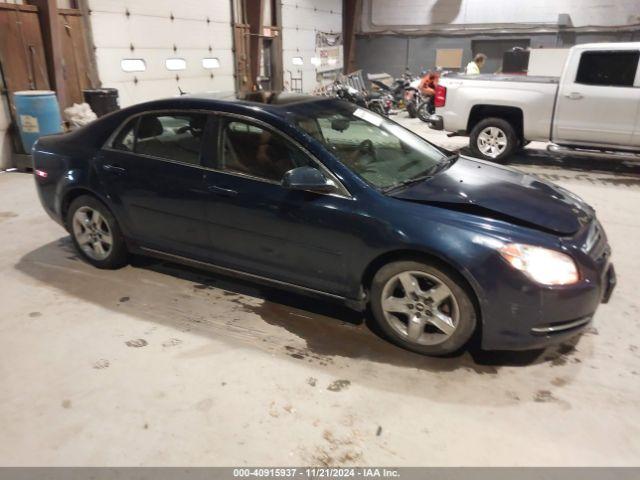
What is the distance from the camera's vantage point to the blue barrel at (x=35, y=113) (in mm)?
7371

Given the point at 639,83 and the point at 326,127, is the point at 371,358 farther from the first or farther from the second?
the point at 639,83

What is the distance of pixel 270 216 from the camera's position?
123 inches

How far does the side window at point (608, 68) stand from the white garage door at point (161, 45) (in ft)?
25.9

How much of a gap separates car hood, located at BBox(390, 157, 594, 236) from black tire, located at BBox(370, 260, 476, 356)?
39 centimetres

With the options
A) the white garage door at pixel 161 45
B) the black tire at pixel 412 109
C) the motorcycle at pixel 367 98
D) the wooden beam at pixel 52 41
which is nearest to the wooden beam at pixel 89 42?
the white garage door at pixel 161 45

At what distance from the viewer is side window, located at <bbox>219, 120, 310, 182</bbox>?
3.11 metres

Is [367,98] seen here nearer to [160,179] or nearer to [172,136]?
[172,136]

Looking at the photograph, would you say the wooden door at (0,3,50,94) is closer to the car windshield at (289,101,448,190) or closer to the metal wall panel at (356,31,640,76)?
the car windshield at (289,101,448,190)

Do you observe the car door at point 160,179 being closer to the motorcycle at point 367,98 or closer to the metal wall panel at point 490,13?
the motorcycle at point 367,98

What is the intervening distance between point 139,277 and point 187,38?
8.65 m

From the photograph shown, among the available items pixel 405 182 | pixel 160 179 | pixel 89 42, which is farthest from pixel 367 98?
pixel 405 182

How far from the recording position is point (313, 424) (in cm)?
243

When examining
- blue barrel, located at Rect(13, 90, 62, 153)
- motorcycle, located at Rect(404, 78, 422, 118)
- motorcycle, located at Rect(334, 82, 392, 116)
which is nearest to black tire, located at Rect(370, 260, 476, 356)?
blue barrel, located at Rect(13, 90, 62, 153)

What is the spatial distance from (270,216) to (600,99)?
6199 millimetres
